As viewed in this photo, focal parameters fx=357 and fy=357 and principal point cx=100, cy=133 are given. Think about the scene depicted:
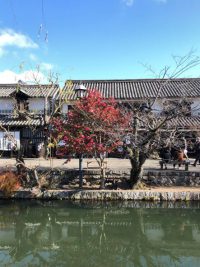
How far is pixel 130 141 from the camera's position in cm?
1348

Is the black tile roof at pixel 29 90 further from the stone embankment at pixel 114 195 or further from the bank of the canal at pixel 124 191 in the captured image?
the stone embankment at pixel 114 195

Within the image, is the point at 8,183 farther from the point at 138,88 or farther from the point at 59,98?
the point at 138,88

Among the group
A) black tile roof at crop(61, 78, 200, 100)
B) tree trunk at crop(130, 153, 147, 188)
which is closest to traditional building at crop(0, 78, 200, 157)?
black tile roof at crop(61, 78, 200, 100)

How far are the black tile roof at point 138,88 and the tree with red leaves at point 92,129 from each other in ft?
35.5

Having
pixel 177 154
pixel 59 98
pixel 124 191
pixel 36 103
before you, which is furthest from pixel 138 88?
pixel 124 191

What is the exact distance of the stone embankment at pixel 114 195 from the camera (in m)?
13.4

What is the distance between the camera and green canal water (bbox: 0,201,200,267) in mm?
8242

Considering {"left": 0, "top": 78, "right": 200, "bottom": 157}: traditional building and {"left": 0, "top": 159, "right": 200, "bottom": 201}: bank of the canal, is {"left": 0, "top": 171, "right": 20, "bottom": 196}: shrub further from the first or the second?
{"left": 0, "top": 78, "right": 200, "bottom": 157}: traditional building

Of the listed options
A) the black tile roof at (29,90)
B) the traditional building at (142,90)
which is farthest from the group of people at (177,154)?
the black tile roof at (29,90)

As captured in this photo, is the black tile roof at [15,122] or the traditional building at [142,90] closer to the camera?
the black tile roof at [15,122]

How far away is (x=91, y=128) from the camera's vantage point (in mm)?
13625

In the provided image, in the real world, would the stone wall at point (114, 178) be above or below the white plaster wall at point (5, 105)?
below

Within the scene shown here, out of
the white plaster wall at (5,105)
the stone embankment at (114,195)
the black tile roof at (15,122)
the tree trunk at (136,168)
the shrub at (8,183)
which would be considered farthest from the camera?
the white plaster wall at (5,105)

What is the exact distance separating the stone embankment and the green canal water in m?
0.41
